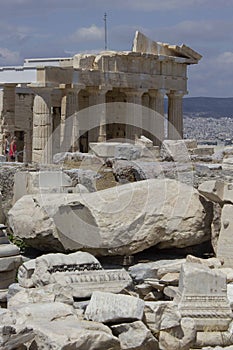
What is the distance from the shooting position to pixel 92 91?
27.1 m

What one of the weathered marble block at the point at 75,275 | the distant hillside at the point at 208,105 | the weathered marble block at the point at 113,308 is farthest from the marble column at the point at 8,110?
the distant hillside at the point at 208,105

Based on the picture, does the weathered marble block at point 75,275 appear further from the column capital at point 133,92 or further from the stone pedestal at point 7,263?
the column capital at point 133,92

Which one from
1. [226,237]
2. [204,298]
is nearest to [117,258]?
[226,237]

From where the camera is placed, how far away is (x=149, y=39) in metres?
A: 29.5

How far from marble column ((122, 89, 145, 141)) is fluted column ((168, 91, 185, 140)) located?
7.53ft

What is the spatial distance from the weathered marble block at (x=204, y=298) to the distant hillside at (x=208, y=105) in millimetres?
109274

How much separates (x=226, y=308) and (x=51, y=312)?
77.3 inches

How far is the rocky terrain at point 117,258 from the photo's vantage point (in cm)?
701

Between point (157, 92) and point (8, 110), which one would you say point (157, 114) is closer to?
point (157, 92)

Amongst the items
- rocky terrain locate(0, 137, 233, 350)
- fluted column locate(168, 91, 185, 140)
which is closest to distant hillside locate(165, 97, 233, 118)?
fluted column locate(168, 91, 185, 140)

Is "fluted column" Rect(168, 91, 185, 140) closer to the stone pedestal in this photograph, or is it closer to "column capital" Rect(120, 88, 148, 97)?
"column capital" Rect(120, 88, 148, 97)

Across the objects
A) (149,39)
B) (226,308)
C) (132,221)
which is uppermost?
(149,39)

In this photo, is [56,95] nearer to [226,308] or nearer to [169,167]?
[169,167]

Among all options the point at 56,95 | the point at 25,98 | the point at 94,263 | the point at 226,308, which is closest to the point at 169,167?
the point at 94,263
